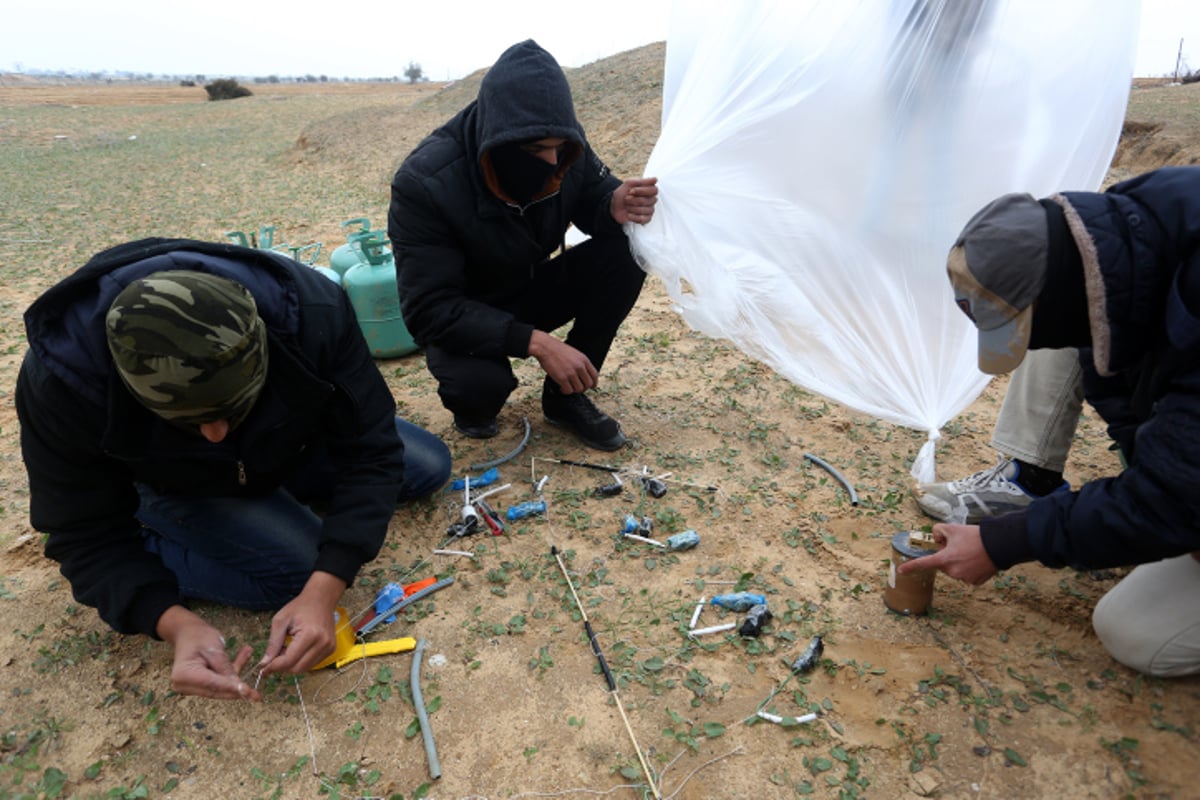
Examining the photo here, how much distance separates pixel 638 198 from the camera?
2.51 metres

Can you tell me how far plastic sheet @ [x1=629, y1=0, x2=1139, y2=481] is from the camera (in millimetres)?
2146

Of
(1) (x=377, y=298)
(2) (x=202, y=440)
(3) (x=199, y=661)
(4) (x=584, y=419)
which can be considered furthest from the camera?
(1) (x=377, y=298)

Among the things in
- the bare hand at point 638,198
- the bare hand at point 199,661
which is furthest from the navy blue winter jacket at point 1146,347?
the bare hand at point 199,661

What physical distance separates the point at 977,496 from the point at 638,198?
→ 1434 millimetres

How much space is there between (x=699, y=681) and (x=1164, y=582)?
3.52 feet

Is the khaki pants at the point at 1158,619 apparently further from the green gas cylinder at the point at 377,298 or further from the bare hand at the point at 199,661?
the green gas cylinder at the point at 377,298

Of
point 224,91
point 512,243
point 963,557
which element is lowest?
point 963,557

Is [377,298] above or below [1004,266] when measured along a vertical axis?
below

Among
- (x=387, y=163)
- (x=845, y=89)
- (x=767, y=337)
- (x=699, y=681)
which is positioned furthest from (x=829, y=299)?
(x=387, y=163)

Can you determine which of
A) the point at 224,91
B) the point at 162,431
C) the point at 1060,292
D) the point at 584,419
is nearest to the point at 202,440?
the point at 162,431

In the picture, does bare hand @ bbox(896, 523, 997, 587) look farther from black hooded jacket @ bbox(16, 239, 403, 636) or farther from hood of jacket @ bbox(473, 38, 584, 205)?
hood of jacket @ bbox(473, 38, 584, 205)

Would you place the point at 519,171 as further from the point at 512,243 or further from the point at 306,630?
the point at 306,630

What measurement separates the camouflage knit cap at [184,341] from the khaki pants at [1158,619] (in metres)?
1.99

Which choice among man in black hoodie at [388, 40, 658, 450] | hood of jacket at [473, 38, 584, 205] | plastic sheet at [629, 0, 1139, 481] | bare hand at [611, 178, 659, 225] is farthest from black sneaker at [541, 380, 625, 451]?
hood of jacket at [473, 38, 584, 205]
